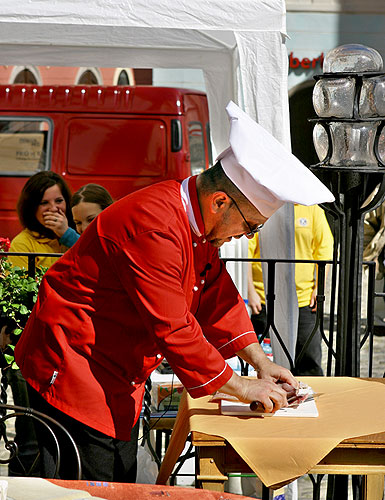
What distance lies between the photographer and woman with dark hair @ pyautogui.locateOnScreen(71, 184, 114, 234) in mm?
4852

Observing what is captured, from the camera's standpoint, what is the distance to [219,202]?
236 cm

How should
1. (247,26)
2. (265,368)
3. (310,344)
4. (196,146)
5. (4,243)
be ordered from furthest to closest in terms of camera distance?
(196,146), (310,344), (247,26), (4,243), (265,368)

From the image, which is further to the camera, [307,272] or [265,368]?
[307,272]

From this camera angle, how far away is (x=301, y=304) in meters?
5.17

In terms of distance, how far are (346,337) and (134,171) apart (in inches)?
220

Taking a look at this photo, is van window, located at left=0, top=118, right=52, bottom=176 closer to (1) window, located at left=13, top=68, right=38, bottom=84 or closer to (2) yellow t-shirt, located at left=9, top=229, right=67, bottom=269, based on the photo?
(2) yellow t-shirt, located at left=9, top=229, right=67, bottom=269

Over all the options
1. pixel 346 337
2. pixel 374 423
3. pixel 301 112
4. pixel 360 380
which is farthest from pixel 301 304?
pixel 301 112

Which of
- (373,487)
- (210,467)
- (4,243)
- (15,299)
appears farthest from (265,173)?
(4,243)

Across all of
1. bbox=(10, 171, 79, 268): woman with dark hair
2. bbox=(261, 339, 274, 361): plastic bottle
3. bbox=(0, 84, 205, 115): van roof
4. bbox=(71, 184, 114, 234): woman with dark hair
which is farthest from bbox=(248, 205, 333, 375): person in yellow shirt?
bbox=(0, 84, 205, 115): van roof

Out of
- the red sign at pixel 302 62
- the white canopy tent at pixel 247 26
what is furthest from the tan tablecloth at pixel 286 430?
the red sign at pixel 302 62

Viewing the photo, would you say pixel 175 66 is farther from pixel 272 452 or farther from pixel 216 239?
pixel 272 452

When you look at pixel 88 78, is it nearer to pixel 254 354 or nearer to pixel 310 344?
pixel 310 344

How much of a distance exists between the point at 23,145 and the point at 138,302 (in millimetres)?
6889

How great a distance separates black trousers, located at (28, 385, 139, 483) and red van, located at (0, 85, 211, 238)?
616 cm
